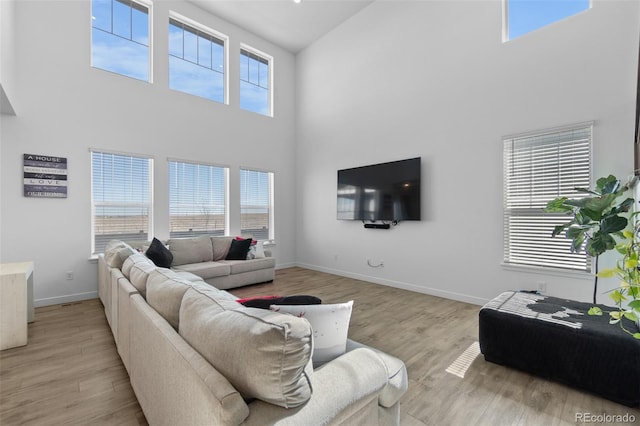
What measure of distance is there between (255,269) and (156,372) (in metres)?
3.59

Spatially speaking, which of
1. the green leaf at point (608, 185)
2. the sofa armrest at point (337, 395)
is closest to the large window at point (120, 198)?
the sofa armrest at point (337, 395)

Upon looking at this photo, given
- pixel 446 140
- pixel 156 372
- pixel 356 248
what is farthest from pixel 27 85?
pixel 446 140

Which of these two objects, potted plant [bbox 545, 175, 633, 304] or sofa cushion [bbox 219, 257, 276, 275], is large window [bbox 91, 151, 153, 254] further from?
potted plant [bbox 545, 175, 633, 304]

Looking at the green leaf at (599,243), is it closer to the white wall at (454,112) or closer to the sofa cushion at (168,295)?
the white wall at (454,112)

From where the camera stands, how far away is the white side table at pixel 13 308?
261cm

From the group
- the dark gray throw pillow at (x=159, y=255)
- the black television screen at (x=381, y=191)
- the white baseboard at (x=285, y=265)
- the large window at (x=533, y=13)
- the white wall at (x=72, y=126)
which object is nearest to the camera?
the large window at (x=533, y=13)

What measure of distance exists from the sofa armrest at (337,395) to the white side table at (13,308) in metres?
3.08

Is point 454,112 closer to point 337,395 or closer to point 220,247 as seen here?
point 337,395

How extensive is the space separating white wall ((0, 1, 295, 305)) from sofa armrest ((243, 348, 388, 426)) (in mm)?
4538

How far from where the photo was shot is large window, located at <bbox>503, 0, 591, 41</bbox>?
333 cm

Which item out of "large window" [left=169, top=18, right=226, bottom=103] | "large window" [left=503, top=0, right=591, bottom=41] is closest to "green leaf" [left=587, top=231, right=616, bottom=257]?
"large window" [left=503, top=0, right=591, bottom=41]

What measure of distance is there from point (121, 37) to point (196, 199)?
2875mm

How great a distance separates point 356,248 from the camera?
5.54m

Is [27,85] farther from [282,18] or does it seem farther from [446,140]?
[446,140]
